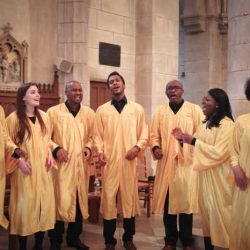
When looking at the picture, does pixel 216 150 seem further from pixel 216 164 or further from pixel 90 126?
pixel 90 126

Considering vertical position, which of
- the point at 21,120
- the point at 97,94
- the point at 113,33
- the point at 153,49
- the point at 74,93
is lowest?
the point at 21,120

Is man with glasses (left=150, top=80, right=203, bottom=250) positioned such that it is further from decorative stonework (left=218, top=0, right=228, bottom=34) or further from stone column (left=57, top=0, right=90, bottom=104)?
decorative stonework (left=218, top=0, right=228, bottom=34)

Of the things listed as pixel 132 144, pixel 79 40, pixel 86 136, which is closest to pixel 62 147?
pixel 86 136

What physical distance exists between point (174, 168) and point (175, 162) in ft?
0.20

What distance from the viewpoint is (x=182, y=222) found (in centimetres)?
459

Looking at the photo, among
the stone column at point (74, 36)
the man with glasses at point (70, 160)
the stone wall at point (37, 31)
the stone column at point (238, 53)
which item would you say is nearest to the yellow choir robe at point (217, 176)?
the man with glasses at point (70, 160)

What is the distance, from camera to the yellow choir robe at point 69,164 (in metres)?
4.49

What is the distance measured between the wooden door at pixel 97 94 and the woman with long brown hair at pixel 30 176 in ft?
12.5

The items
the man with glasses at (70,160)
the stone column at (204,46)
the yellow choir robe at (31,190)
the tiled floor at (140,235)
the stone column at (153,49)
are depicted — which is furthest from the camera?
the stone column at (204,46)

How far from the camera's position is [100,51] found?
8117 millimetres

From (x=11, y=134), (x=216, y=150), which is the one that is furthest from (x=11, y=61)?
(x=216, y=150)

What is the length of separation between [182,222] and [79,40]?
12.8ft

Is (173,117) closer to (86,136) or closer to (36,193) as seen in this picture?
(86,136)

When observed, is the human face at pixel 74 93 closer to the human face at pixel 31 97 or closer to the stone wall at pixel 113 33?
the human face at pixel 31 97
